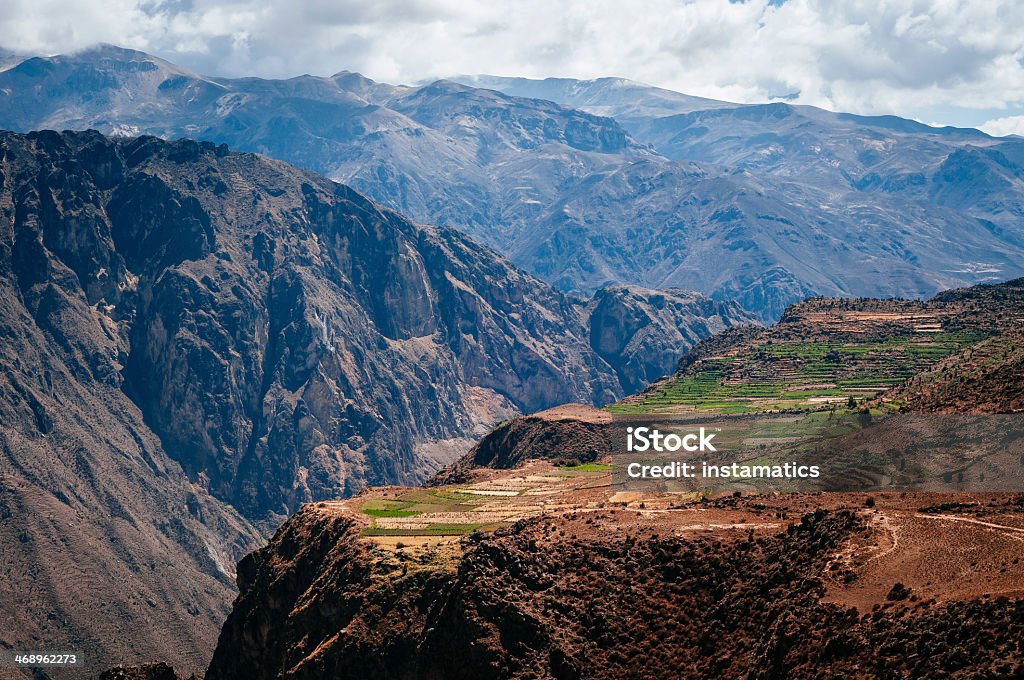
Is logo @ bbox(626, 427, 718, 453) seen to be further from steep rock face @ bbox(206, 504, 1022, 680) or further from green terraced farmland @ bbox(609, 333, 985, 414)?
green terraced farmland @ bbox(609, 333, 985, 414)

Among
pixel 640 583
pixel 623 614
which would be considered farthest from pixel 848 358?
pixel 623 614

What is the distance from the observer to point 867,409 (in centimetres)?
10044

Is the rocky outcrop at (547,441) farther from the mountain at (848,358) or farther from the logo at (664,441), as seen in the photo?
the logo at (664,441)

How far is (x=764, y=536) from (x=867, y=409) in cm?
3747

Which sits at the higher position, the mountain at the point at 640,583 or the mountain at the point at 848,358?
the mountain at the point at 848,358

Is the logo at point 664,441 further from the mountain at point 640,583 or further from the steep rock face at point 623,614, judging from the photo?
A: the steep rock face at point 623,614

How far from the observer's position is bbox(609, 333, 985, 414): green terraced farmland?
14025cm

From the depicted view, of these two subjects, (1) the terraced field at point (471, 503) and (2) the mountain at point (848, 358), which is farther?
(2) the mountain at point (848, 358)

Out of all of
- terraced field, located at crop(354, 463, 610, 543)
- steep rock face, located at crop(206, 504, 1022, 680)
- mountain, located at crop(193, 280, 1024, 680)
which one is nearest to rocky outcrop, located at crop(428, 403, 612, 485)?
terraced field, located at crop(354, 463, 610, 543)

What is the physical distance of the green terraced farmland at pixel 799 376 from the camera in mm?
140250

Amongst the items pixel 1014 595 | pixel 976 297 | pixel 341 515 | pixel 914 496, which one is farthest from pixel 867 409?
pixel 976 297

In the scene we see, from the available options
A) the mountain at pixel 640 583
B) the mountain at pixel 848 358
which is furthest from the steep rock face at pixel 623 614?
the mountain at pixel 848 358

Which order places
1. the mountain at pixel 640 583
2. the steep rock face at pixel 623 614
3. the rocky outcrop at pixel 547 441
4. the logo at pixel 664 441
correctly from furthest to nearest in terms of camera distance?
the rocky outcrop at pixel 547 441, the logo at pixel 664 441, the mountain at pixel 640 583, the steep rock face at pixel 623 614

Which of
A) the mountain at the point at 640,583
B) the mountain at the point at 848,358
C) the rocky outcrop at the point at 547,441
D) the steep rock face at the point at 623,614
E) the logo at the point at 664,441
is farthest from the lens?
the rocky outcrop at the point at 547,441
